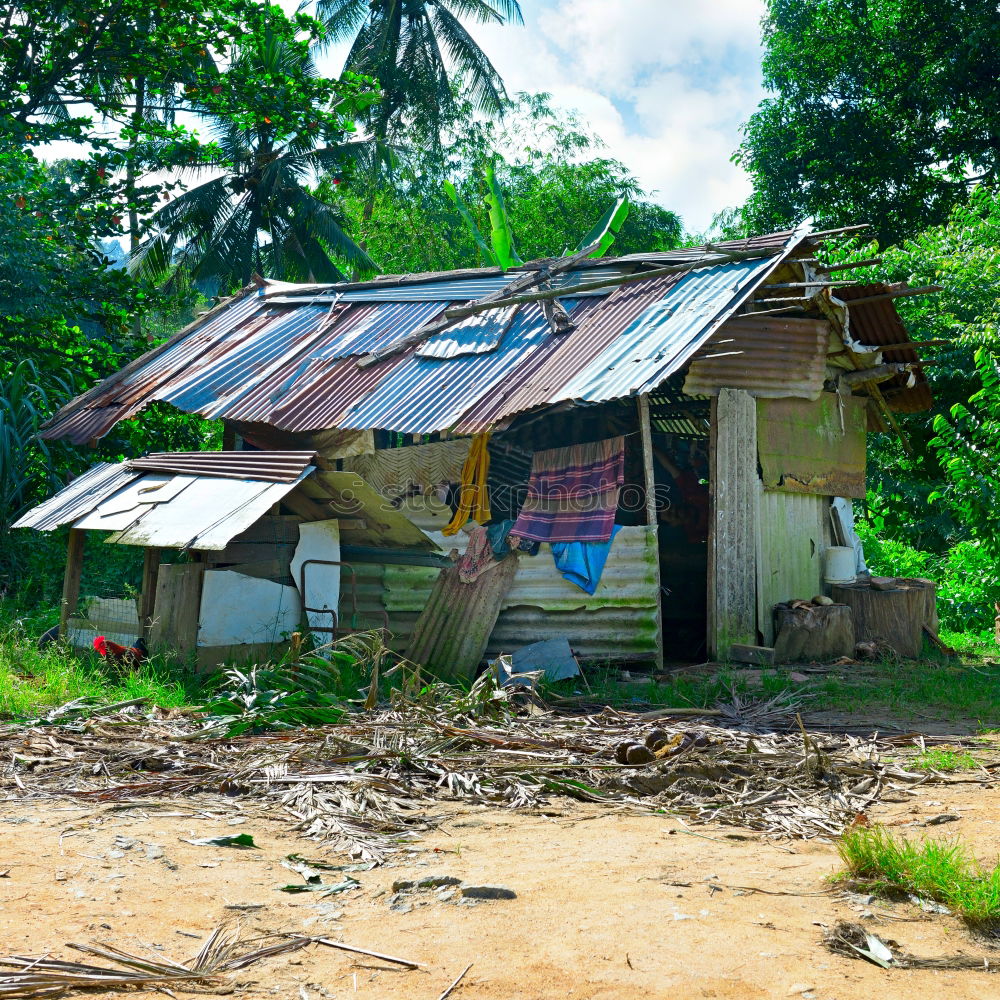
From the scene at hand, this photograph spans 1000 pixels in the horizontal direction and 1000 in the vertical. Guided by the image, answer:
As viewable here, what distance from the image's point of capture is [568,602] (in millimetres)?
8852

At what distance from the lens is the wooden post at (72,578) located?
336 inches

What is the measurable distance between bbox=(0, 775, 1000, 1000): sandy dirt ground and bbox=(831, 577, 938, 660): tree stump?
→ 5437 mm

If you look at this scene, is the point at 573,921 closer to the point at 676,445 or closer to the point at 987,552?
the point at 676,445

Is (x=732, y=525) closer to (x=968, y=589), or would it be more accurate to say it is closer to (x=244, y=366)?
(x=968, y=589)

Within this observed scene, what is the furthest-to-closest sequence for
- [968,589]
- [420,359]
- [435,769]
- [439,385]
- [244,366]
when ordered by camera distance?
[968,589] < [244,366] < [420,359] < [439,385] < [435,769]

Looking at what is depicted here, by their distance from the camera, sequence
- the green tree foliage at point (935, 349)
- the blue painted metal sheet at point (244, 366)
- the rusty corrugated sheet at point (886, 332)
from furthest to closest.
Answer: the green tree foliage at point (935, 349) < the blue painted metal sheet at point (244, 366) < the rusty corrugated sheet at point (886, 332)

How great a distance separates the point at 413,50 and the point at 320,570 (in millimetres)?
19625

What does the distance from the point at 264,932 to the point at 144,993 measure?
0.48 meters

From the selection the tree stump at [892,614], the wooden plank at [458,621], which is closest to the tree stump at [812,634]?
the tree stump at [892,614]

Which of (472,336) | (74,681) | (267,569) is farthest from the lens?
(472,336)

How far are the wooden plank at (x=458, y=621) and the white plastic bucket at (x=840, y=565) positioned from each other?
11.8 feet

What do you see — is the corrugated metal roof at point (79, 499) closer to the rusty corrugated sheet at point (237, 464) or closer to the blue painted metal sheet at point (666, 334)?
the rusty corrugated sheet at point (237, 464)

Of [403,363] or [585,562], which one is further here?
[403,363]

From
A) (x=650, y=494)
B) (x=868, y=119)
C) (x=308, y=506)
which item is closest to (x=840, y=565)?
(x=650, y=494)
